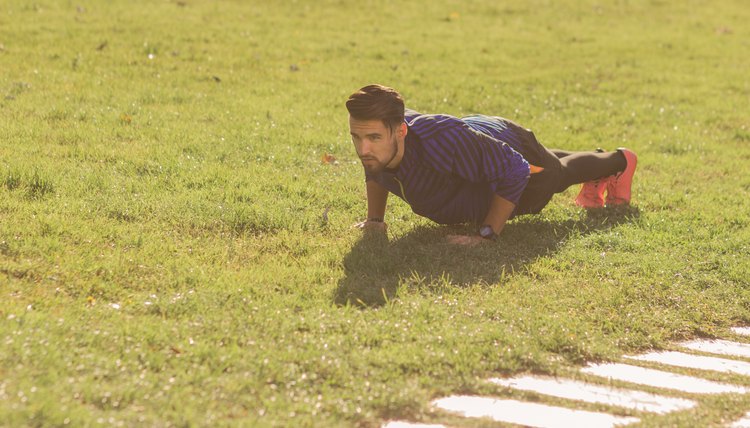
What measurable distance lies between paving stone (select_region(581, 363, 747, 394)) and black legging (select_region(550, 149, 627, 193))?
7.87 ft

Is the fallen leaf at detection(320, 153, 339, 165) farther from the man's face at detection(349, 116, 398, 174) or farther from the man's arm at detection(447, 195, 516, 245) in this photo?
the man's face at detection(349, 116, 398, 174)

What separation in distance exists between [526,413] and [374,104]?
216cm

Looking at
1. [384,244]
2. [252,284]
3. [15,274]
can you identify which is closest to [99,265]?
[15,274]

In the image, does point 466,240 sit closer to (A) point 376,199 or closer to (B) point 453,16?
(A) point 376,199

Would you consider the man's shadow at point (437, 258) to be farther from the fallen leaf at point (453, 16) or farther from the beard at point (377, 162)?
the fallen leaf at point (453, 16)

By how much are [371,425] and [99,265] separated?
2.21 meters

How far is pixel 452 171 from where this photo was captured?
5762 millimetres


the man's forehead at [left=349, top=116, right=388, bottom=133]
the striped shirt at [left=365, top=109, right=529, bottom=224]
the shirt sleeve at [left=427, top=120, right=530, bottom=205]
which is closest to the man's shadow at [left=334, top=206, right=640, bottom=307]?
the striped shirt at [left=365, top=109, right=529, bottom=224]

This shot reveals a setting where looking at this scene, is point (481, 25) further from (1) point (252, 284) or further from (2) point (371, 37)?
(1) point (252, 284)

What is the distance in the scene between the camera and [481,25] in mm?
15344

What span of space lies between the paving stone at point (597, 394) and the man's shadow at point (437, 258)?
1082 millimetres

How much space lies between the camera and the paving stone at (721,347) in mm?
4770

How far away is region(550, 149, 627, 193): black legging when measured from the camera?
6.73 metres

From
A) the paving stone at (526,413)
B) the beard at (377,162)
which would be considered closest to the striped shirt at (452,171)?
the beard at (377,162)
